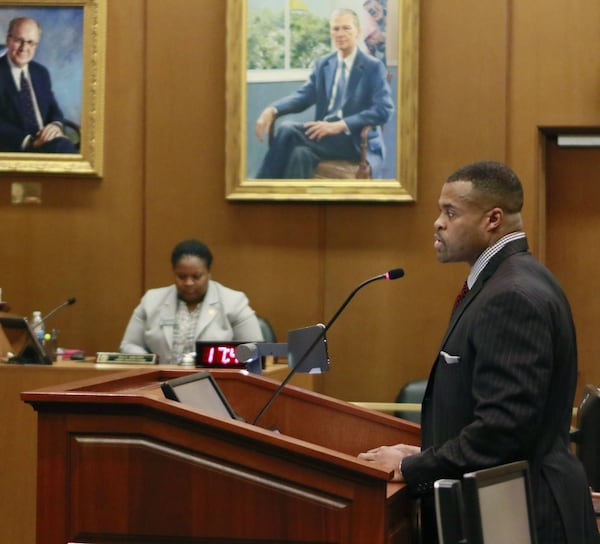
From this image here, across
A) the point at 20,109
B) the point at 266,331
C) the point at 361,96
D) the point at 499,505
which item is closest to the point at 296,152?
the point at 361,96

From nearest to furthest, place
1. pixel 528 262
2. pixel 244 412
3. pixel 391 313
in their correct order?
1. pixel 528 262
2. pixel 244 412
3. pixel 391 313

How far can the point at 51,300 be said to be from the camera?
7.71 meters

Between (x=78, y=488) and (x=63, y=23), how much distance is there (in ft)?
18.7

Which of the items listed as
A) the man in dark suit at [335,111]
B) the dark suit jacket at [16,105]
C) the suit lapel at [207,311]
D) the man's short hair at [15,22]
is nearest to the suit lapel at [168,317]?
the suit lapel at [207,311]

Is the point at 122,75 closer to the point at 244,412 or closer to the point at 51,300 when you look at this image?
the point at 51,300

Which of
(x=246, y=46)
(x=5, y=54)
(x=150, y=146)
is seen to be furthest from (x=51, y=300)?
(x=246, y=46)

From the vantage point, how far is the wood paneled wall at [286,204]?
7.31m

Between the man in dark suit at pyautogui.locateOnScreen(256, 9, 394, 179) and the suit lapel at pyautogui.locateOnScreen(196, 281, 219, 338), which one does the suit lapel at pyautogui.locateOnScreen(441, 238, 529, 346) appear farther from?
the man in dark suit at pyautogui.locateOnScreen(256, 9, 394, 179)

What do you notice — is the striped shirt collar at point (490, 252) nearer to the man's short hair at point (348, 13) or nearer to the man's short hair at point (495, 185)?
the man's short hair at point (495, 185)

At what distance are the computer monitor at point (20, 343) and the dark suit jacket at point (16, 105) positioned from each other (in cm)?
206

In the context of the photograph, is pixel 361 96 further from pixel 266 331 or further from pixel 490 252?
pixel 490 252

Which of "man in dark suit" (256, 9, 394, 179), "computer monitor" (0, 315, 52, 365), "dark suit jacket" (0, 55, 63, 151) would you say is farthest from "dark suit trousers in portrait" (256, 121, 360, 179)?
"computer monitor" (0, 315, 52, 365)

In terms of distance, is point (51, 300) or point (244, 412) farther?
point (51, 300)

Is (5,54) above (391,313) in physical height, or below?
above
